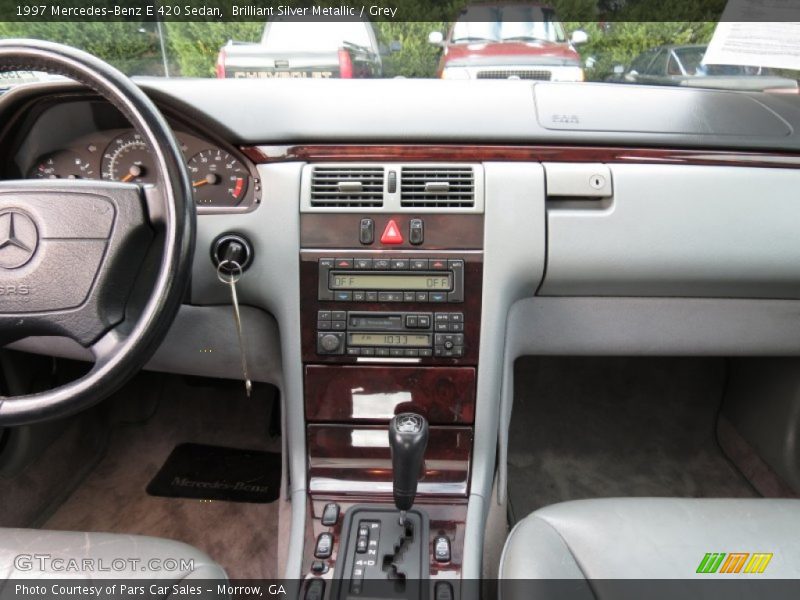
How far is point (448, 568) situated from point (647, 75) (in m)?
1.29

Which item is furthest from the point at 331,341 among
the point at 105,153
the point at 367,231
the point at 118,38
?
the point at 118,38

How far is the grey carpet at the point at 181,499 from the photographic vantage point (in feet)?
5.92

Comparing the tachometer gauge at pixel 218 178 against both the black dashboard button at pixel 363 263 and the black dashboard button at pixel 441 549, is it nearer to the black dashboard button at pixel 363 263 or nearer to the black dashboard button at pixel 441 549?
the black dashboard button at pixel 363 263

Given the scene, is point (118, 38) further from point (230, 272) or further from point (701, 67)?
point (701, 67)

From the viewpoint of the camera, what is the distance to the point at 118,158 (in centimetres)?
143

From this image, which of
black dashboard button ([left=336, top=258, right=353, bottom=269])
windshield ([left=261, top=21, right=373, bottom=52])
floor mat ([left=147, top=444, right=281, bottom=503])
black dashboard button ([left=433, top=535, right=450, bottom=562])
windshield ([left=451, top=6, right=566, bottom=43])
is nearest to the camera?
Answer: black dashboard button ([left=433, top=535, right=450, bottom=562])

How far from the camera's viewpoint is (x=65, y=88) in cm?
126

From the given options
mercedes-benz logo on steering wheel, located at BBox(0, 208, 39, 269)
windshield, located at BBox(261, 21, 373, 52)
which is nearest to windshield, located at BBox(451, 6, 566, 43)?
windshield, located at BBox(261, 21, 373, 52)

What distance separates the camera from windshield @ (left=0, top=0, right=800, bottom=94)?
1.50m

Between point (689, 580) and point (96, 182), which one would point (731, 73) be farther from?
point (96, 182)

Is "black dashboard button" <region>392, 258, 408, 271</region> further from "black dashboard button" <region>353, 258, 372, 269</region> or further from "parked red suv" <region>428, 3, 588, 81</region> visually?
"parked red suv" <region>428, 3, 588, 81</region>

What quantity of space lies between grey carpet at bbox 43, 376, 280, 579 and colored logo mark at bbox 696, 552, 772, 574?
115 centimetres

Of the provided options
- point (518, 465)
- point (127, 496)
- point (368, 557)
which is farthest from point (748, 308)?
point (127, 496)

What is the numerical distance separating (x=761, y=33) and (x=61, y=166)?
1.57m
